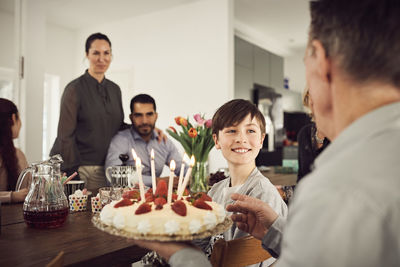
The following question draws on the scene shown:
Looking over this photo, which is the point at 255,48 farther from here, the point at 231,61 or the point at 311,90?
the point at 311,90

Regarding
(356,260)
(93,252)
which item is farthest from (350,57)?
(93,252)

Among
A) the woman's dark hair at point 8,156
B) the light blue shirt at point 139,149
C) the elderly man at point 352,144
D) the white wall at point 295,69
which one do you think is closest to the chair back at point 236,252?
the elderly man at point 352,144

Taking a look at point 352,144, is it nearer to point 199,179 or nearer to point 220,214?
point 220,214

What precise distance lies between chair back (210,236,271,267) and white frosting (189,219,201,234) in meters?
0.11

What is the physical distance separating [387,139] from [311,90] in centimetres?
17

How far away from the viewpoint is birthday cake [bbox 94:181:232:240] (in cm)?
78

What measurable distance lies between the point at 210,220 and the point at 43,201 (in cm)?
65

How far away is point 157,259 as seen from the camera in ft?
3.86

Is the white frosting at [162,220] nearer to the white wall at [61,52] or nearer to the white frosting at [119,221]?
the white frosting at [119,221]

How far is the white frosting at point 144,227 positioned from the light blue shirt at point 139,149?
1.96m

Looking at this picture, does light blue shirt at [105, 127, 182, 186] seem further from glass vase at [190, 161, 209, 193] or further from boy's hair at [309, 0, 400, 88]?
boy's hair at [309, 0, 400, 88]

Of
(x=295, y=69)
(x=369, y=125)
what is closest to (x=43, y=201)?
(x=369, y=125)

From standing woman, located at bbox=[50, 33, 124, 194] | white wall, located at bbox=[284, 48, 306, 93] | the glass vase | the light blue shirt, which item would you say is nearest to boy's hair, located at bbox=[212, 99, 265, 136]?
the glass vase

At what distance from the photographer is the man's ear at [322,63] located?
57 centimetres
